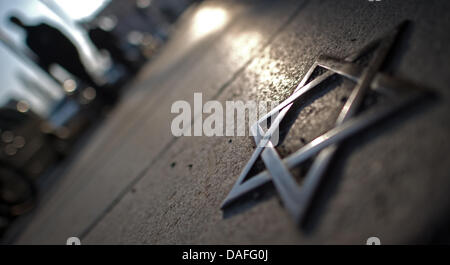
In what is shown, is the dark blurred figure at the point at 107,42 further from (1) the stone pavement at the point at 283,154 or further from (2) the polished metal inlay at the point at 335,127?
(2) the polished metal inlay at the point at 335,127

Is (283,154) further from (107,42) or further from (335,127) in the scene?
(107,42)

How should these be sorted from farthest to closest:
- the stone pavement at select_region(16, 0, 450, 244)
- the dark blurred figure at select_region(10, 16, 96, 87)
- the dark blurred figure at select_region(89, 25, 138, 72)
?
the dark blurred figure at select_region(89, 25, 138, 72), the dark blurred figure at select_region(10, 16, 96, 87), the stone pavement at select_region(16, 0, 450, 244)

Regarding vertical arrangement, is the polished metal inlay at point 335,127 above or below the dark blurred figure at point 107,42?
below

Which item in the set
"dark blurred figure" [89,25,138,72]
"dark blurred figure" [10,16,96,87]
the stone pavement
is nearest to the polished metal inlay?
the stone pavement

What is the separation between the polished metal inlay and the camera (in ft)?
1.77

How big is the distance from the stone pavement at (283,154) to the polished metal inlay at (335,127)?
34 mm

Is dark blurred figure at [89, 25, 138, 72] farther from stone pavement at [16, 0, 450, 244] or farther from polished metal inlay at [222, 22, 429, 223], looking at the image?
polished metal inlay at [222, 22, 429, 223]

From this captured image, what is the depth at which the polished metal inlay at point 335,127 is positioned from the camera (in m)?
0.54

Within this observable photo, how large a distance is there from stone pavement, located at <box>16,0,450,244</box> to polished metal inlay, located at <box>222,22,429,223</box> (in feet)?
0.11

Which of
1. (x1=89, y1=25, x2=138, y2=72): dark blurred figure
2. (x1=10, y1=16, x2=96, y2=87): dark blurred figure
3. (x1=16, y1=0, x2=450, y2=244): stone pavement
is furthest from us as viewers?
(x1=89, y1=25, x2=138, y2=72): dark blurred figure

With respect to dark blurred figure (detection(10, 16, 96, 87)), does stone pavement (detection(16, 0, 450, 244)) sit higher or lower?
lower

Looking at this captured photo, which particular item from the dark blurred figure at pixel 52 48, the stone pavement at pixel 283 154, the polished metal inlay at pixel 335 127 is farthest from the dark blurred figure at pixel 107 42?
the polished metal inlay at pixel 335 127
